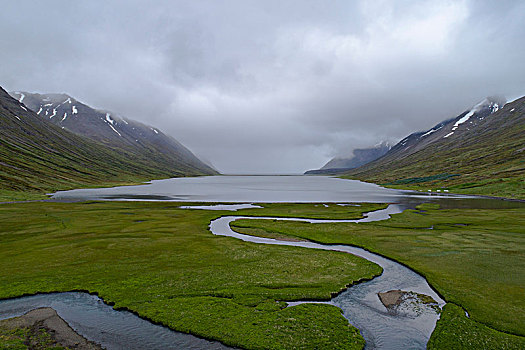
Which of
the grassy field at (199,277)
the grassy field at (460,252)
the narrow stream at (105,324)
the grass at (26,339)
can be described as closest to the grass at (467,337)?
the grassy field at (460,252)

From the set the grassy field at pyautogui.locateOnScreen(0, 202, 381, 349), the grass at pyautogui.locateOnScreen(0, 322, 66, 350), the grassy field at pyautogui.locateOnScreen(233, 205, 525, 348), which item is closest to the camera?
the grass at pyautogui.locateOnScreen(0, 322, 66, 350)

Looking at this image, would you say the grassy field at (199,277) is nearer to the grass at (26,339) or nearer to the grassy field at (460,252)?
the grass at (26,339)

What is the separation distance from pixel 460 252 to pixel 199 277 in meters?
39.7

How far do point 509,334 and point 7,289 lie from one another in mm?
46342

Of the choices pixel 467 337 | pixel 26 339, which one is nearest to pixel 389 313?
pixel 467 337

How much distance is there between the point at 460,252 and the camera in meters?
44.0

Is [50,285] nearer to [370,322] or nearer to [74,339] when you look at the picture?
[74,339]

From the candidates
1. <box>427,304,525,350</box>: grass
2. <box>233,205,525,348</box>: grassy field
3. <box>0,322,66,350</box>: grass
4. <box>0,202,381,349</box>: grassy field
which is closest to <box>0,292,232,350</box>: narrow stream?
<box>0,202,381,349</box>: grassy field

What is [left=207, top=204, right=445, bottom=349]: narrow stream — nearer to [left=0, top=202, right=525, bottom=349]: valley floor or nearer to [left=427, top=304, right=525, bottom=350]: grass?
[left=427, top=304, right=525, bottom=350]: grass

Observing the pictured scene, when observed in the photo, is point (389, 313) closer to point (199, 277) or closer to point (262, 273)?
point (262, 273)

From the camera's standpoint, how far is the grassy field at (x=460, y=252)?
941 inches

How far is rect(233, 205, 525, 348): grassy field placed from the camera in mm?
23906

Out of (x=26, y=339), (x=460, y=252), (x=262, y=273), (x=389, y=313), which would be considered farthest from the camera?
(x=460, y=252)

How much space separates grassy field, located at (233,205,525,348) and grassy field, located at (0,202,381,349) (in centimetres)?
855
